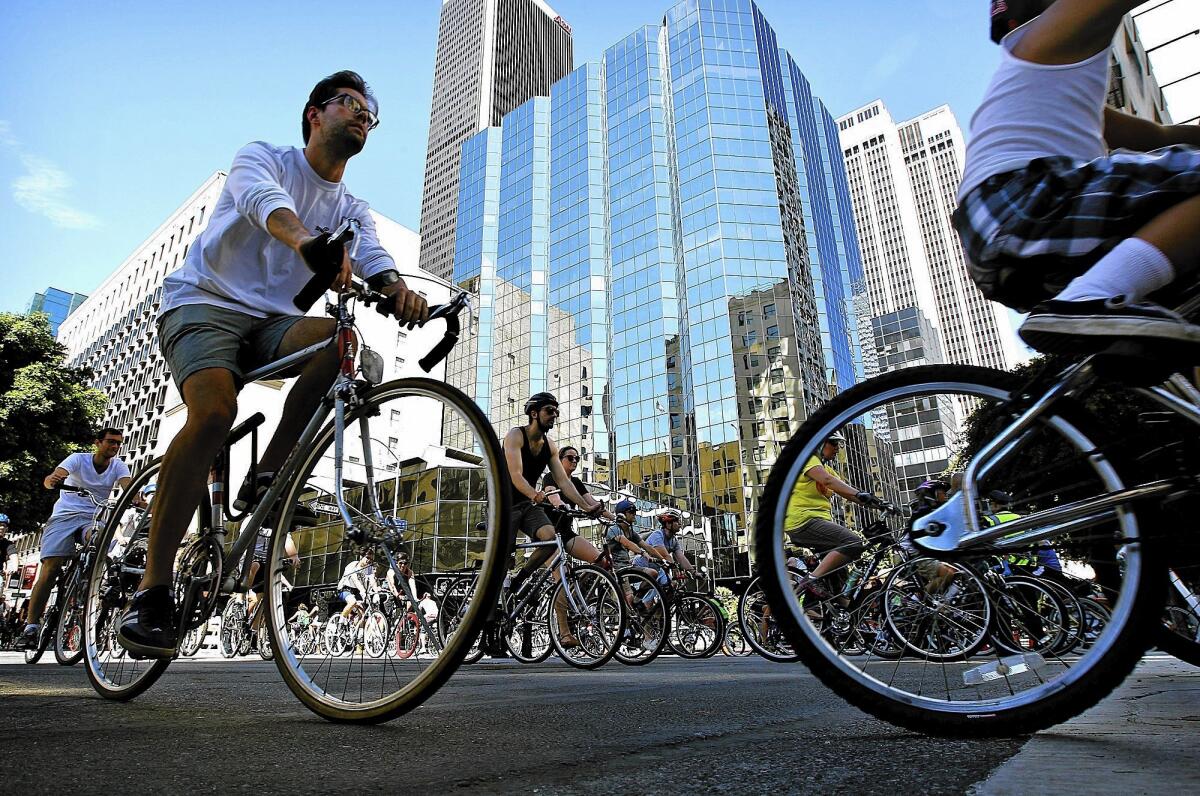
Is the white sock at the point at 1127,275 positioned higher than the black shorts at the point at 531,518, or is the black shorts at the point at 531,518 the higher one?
the black shorts at the point at 531,518

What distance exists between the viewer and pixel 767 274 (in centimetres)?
5762

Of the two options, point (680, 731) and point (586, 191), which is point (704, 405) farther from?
point (680, 731)

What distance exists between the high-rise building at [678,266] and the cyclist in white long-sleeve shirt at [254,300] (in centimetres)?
4845

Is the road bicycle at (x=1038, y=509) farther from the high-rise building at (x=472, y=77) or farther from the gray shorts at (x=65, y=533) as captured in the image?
the high-rise building at (x=472, y=77)

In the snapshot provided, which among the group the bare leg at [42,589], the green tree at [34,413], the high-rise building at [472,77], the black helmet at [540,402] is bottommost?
the bare leg at [42,589]

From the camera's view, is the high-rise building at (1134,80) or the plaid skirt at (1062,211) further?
the high-rise building at (1134,80)

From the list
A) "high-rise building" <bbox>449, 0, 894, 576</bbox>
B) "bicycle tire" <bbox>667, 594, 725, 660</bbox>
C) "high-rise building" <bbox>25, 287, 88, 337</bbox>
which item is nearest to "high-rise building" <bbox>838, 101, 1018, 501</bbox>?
"high-rise building" <bbox>449, 0, 894, 576</bbox>

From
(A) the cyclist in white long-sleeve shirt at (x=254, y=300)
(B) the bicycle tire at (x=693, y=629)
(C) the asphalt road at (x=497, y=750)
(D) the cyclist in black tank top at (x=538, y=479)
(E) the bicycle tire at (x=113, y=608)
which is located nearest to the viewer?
(C) the asphalt road at (x=497, y=750)

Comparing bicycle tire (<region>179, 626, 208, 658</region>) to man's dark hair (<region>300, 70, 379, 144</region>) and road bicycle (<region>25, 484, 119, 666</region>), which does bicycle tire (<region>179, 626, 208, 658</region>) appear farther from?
man's dark hair (<region>300, 70, 379, 144</region>)

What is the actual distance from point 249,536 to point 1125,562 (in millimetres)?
2186

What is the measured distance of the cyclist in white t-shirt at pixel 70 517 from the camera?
5.58 meters

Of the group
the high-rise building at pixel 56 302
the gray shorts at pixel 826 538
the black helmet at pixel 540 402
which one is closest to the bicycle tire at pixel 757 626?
the black helmet at pixel 540 402

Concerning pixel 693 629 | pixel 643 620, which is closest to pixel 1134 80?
pixel 693 629

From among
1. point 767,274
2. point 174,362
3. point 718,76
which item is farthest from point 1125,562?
point 718,76
